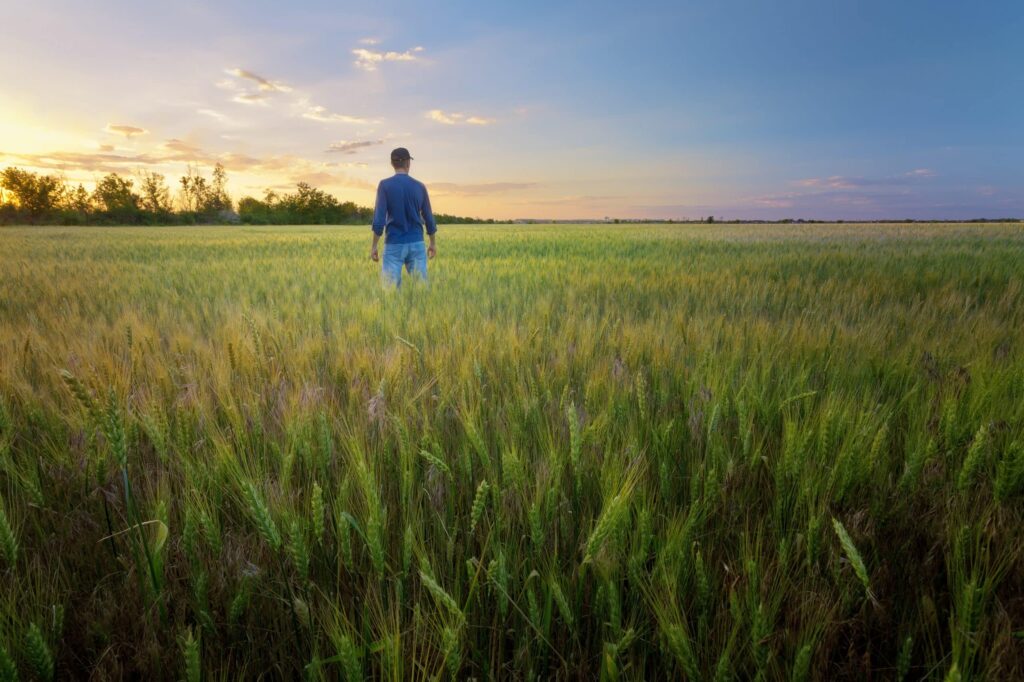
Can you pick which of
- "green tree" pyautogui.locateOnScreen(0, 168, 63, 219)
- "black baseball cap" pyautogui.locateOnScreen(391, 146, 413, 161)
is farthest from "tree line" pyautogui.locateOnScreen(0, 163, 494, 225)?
"black baseball cap" pyautogui.locateOnScreen(391, 146, 413, 161)

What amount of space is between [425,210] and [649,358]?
478cm

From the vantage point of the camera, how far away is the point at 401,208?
20.2 ft

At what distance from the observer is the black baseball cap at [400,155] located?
20.2 feet

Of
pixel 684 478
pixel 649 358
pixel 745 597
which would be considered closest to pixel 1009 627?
pixel 745 597

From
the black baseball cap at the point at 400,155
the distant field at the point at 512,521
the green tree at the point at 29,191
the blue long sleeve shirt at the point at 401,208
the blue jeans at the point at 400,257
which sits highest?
the green tree at the point at 29,191

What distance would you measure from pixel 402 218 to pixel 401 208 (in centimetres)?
13

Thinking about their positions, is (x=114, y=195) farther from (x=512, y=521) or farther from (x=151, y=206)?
(x=512, y=521)

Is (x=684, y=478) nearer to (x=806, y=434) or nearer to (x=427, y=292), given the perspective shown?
(x=806, y=434)

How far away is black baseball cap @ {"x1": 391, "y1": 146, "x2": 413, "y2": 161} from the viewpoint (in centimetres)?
617

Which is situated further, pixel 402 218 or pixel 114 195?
pixel 114 195

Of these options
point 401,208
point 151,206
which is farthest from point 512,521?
point 151,206

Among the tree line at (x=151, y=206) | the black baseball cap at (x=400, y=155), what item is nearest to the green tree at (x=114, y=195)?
the tree line at (x=151, y=206)

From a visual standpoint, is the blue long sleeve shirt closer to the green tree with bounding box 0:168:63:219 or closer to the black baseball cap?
the black baseball cap

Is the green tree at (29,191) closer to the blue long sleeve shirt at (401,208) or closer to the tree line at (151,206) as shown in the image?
the tree line at (151,206)
